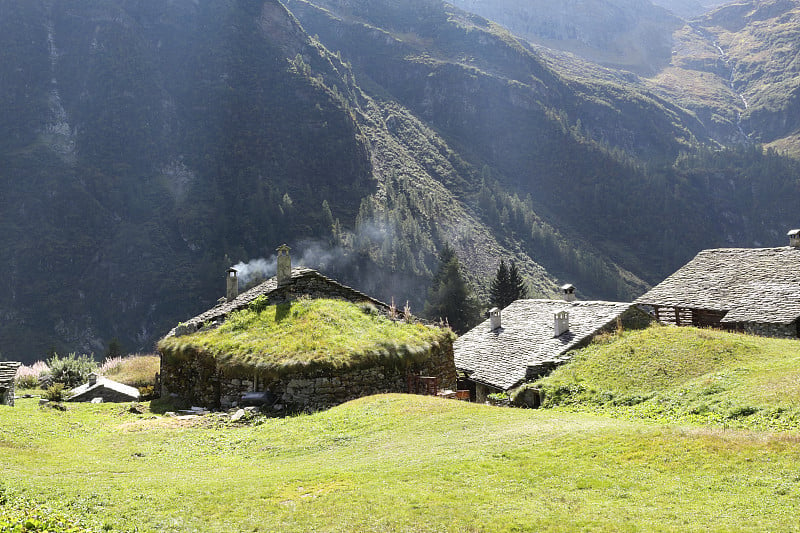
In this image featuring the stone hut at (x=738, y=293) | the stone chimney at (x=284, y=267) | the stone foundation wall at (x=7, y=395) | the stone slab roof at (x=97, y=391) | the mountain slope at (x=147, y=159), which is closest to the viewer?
the stone foundation wall at (x=7, y=395)

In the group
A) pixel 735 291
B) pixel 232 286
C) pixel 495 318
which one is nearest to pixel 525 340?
pixel 495 318

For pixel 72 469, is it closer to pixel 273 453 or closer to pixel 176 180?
pixel 273 453

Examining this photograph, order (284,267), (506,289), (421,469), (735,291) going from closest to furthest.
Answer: (421,469) → (284,267) → (735,291) → (506,289)

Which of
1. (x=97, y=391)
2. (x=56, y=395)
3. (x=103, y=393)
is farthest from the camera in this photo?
(x=103, y=393)

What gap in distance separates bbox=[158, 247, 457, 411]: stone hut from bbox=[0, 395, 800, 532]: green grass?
4940 mm

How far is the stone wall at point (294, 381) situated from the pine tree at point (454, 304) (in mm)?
44898

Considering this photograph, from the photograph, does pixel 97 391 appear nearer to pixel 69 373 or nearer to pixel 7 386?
pixel 7 386

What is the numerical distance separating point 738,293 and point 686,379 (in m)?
19.4

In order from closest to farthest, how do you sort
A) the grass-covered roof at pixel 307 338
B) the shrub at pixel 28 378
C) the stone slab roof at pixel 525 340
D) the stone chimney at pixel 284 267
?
the grass-covered roof at pixel 307 338
the stone chimney at pixel 284 267
the stone slab roof at pixel 525 340
the shrub at pixel 28 378

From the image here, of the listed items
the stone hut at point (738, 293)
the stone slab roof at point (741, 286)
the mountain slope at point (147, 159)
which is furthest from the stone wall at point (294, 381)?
the mountain slope at point (147, 159)

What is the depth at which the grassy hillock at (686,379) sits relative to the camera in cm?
1450

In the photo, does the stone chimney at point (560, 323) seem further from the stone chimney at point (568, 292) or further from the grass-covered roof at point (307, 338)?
the stone chimney at point (568, 292)

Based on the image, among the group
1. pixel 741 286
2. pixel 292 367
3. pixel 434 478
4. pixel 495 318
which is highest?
pixel 741 286

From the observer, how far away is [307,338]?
2209 centimetres
